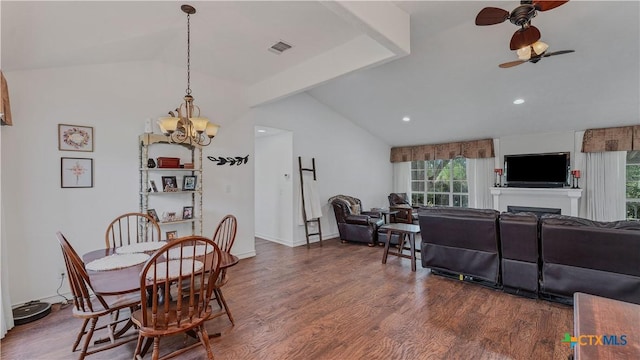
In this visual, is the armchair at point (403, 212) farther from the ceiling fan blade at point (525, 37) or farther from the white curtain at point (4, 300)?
the white curtain at point (4, 300)

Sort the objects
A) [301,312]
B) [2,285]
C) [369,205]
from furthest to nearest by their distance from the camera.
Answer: [369,205], [301,312], [2,285]

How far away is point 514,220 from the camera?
312cm

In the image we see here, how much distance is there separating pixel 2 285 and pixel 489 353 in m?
4.00

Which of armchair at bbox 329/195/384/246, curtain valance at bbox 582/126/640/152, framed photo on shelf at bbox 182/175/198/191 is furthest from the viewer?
armchair at bbox 329/195/384/246

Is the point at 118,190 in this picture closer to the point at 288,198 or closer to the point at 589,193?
the point at 288,198

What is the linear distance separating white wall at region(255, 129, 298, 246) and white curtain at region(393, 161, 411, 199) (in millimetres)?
3915

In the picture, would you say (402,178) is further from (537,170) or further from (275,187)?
(275,187)

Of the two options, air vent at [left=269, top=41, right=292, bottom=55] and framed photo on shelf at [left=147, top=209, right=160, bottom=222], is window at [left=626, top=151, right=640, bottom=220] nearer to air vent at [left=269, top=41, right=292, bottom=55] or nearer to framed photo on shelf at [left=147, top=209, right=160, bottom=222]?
air vent at [left=269, top=41, right=292, bottom=55]

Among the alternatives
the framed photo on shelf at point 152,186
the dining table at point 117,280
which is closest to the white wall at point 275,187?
the framed photo on shelf at point 152,186

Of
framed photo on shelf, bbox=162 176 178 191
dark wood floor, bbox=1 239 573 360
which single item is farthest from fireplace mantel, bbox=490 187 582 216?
framed photo on shelf, bbox=162 176 178 191

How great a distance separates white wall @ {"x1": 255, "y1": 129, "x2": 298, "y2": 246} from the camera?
226 inches

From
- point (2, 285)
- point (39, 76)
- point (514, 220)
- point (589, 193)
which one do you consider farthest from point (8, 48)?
point (589, 193)

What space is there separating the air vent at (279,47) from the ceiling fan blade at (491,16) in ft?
6.61

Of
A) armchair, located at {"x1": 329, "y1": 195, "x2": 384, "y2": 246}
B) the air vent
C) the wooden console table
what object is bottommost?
armchair, located at {"x1": 329, "y1": 195, "x2": 384, "y2": 246}
